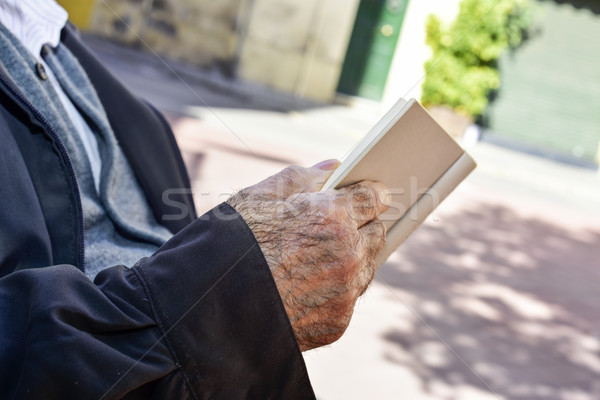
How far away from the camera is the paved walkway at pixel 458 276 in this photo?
3426 millimetres

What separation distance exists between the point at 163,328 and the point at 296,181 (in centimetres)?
39

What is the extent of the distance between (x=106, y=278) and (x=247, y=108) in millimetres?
10219

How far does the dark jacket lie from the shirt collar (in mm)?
518

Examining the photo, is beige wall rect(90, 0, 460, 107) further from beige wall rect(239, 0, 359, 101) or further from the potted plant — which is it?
the potted plant

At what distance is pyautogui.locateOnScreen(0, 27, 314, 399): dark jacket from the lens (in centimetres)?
83

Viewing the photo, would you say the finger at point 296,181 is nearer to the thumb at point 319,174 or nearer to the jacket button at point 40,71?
the thumb at point 319,174

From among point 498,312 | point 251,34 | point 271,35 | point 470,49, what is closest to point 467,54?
point 470,49

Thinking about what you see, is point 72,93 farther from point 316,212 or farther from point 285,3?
point 285,3

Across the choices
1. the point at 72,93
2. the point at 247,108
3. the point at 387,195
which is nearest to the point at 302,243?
the point at 387,195

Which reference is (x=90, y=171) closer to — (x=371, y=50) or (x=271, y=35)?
(x=271, y=35)

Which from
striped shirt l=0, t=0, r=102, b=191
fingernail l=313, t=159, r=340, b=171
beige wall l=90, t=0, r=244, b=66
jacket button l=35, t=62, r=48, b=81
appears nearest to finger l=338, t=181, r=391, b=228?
fingernail l=313, t=159, r=340, b=171

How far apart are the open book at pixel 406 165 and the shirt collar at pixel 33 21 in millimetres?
841

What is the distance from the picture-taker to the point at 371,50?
43.7ft

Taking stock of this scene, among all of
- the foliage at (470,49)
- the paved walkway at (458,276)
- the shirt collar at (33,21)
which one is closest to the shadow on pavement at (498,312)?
the paved walkway at (458,276)
